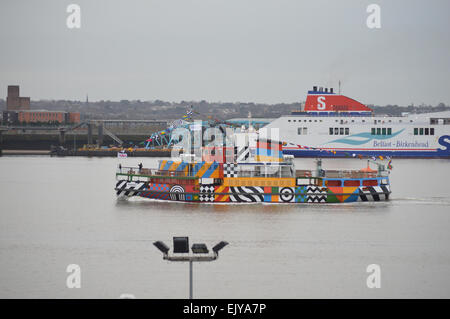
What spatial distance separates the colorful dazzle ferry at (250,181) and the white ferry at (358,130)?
4076 cm

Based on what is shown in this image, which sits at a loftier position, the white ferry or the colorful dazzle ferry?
the white ferry

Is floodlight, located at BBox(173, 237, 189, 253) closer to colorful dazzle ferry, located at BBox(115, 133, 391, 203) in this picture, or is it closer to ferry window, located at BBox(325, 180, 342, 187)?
colorful dazzle ferry, located at BBox(115, 133, 391, 203)

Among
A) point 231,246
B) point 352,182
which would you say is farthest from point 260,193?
point 231,246

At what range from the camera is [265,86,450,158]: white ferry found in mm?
73438

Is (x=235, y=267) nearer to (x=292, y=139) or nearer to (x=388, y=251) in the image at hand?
(x=388, y=251)

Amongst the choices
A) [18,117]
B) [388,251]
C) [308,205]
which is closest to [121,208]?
[308,205]

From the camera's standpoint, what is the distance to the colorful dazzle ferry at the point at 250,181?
102ft

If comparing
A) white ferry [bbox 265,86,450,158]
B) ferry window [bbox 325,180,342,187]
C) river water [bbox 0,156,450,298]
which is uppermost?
white ferry [bbox 265,86,450,158]

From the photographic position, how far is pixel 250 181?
31.0m

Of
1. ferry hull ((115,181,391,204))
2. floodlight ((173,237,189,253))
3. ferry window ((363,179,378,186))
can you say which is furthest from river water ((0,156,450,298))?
floodlight ((173,237,189,253))

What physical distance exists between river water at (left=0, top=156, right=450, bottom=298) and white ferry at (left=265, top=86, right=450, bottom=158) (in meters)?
35.8

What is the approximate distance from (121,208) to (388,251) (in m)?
13.4

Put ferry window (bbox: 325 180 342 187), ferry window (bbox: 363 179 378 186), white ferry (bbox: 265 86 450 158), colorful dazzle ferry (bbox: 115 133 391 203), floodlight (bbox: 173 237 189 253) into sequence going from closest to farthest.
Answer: floodlight (bbox: 173 237 189 253)
colorful dazzle ferry (bbox: 115 133 391 203)
ferry window (bbox: 325 180 342 187)
ferry window (bbox: 363 179 378 186)
white ferry (bbox: 265 86 450 158)

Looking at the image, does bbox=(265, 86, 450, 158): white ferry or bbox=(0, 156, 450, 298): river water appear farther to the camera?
bbox=(265, 86, 450, 158): white ferry
